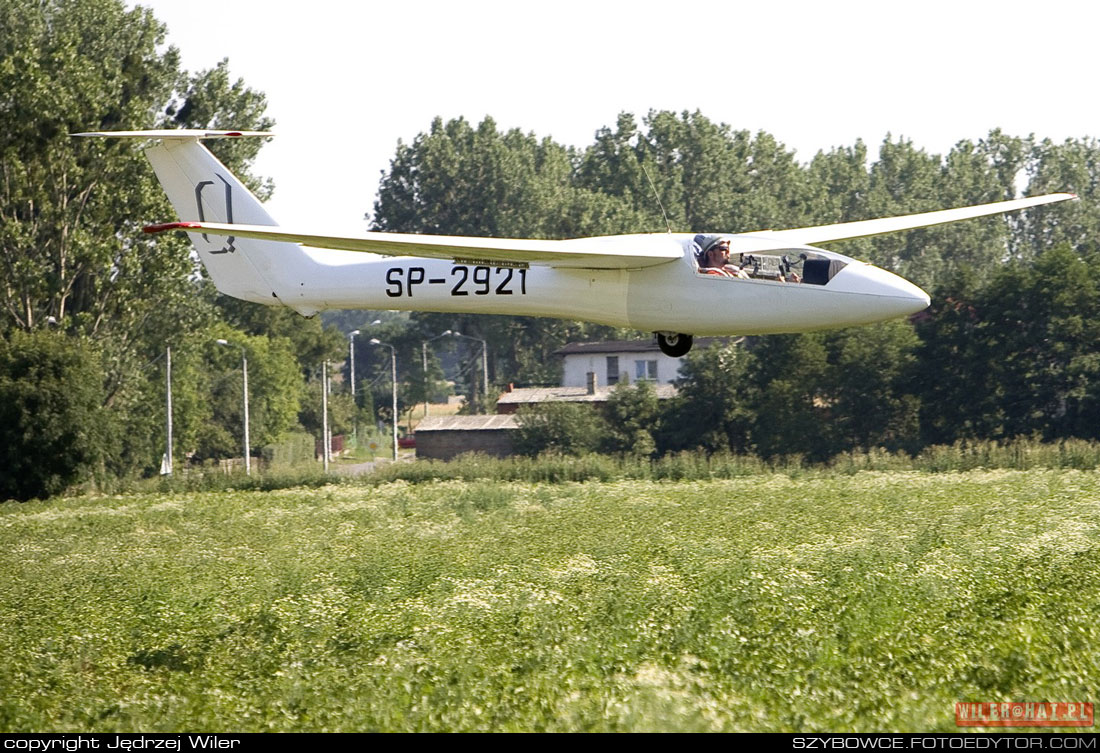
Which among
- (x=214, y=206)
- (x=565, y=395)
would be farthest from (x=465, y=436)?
(x=214, y=206)

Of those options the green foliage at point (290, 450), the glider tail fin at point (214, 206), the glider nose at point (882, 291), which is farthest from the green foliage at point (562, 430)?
the glider nose at point (882, 291)

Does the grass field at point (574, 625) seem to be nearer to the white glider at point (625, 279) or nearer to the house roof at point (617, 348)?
the white glider at point (625, 279)

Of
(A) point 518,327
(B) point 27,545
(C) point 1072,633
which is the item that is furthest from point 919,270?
(C) point 1072,633

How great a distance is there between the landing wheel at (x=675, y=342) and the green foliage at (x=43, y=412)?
4085 centimetres

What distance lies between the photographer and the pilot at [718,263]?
2161 cm

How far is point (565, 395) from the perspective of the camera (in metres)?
86.3

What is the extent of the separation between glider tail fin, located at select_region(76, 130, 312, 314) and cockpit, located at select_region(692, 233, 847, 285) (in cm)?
904

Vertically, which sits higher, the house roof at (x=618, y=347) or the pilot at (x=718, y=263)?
the pilot at (x=718, y=263)

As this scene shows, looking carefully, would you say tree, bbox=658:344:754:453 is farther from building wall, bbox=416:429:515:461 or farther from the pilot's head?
the pilot's head

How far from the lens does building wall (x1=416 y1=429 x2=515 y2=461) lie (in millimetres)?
80938

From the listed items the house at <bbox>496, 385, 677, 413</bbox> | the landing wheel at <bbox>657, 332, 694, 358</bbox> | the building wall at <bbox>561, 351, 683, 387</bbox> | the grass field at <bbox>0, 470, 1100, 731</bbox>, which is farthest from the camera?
the building wall at <bbox>561, 351, 683, 387</bbox>

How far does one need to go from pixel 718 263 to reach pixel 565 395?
6473cm

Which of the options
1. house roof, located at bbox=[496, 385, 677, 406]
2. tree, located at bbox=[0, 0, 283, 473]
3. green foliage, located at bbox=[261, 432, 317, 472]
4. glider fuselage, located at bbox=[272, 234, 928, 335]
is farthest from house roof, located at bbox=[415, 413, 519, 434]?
glider fuselage, located at bbox=[272, 234, 928, 335]

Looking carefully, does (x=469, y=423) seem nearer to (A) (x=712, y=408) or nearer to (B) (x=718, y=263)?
(A) (x=712, y=408)
